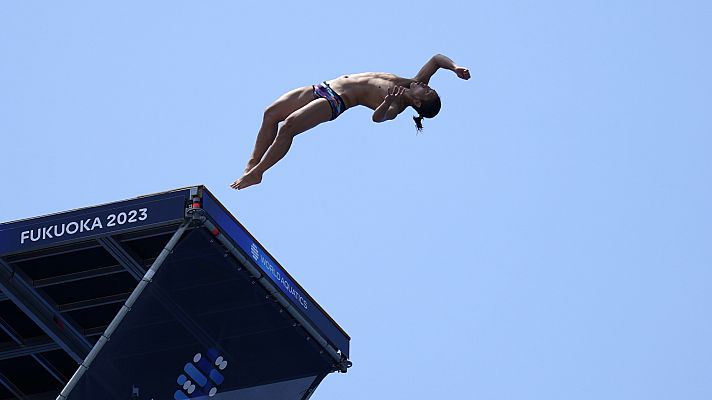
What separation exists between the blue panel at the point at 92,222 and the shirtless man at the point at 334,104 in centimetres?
147

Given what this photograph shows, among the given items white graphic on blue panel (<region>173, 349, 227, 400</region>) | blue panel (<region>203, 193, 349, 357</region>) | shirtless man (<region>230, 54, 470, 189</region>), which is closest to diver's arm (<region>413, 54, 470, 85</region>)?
shirtless man (<region>230, 54, 470, 189</region>)

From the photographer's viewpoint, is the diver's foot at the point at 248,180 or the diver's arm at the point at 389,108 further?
the diver's foot at the point at 248,180

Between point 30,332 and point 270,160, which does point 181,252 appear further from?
point 30,332

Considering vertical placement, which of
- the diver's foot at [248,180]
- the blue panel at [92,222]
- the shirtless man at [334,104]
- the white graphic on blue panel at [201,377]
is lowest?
the white graphic on blue panel at [201,377]

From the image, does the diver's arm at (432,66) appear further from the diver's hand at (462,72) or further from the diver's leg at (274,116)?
the diver's leg at (274,116)

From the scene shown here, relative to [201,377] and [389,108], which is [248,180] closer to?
[389,108]

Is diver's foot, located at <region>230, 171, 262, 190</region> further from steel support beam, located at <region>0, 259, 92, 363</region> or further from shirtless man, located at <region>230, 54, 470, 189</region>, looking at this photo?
steel support beam, located at <region>0, 259, 92, 363</region>

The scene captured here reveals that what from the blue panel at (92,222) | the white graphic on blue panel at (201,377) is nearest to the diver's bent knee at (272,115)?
the blue panel at (92,222)

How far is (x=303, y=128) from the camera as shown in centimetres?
3694

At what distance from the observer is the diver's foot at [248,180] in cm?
3688

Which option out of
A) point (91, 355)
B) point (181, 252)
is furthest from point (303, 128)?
point (91, 355)

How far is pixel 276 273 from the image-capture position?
38.3 meters

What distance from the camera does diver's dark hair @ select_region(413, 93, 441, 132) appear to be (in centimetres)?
3594

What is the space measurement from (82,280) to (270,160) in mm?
4378
